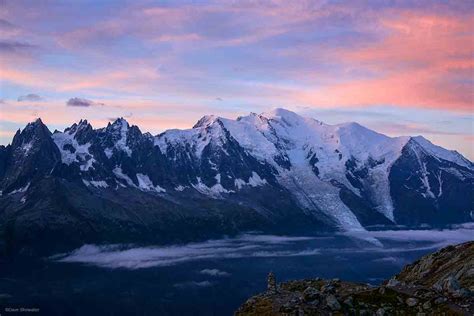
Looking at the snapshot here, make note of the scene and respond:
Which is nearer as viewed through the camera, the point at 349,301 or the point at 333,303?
the point at 333,303

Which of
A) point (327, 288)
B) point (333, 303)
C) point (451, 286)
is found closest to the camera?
point (333, 303)

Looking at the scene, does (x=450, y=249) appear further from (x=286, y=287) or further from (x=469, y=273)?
(x=286, y=287)

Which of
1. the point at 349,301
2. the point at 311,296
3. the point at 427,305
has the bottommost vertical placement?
the point at 427,305

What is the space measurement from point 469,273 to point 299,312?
24973mm

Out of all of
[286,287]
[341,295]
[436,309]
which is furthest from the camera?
[286,287]

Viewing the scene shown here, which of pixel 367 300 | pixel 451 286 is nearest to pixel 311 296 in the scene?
pixel 367 300

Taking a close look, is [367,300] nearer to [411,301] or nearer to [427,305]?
[411,301]

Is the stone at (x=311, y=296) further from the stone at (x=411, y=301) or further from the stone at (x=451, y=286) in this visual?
the stone at (x=451, y=286)

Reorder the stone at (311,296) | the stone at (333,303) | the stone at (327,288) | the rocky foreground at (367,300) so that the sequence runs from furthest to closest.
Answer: the stone at (327,288), the stone at (311,296), the stone at (333,303), the rocky foreground at (367,300)

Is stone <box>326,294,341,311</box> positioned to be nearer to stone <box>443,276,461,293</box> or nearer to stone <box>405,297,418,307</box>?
stone <box>405,297,418,307</box>

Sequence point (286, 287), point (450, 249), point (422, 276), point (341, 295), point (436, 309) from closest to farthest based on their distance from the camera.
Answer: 1. point (436, 309)
2. point (341, 295)
3. point (286, 287)
4. point (422, 276)
5. point (450, 249)

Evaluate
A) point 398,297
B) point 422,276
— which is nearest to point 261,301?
point 398,297

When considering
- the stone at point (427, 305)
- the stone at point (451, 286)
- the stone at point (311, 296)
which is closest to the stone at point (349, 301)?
the stone at point (311, 296)

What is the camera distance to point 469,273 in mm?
71375
